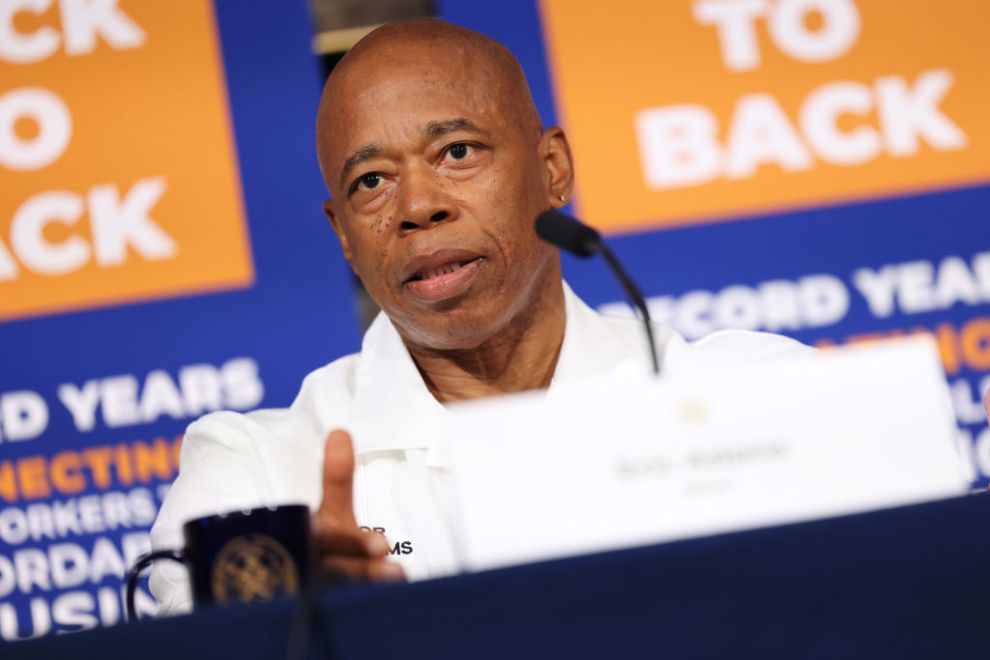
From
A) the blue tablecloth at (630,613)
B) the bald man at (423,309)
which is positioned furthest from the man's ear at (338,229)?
the blue tablecloth at (630,613)

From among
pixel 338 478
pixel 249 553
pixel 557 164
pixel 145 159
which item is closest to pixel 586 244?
pixel 338 478

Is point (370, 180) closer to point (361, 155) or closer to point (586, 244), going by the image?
point (361, 155)

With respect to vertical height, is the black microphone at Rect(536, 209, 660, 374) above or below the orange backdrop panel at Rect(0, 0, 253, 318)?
below

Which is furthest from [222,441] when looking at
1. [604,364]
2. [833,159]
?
[833,159]

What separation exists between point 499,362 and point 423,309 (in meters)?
0.17

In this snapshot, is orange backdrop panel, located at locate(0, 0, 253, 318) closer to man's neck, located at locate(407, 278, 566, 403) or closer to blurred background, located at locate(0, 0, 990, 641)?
blurred background, located at locate(0, 0, 990, 641)

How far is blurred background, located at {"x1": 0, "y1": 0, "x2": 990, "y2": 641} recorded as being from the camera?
2.32m

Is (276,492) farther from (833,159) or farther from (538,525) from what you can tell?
(833,159)

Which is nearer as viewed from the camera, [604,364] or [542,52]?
[604,364]

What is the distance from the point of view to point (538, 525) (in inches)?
31.7

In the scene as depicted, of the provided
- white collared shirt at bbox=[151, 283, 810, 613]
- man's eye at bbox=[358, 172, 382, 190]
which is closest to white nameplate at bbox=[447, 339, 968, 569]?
white collared shirt at bbox=[151, 283, 810, 613]

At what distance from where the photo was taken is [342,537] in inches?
36.6

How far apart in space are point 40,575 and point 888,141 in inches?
70.8

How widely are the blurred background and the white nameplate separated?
1526mm
